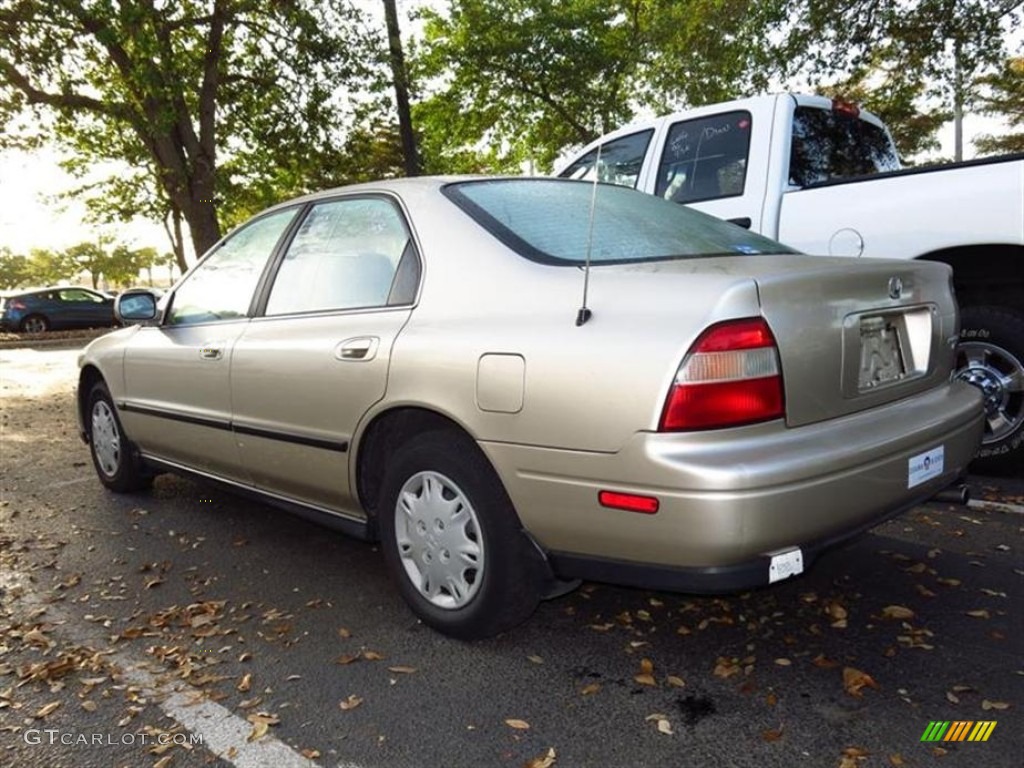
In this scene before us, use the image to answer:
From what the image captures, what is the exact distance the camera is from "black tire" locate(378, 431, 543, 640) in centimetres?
265

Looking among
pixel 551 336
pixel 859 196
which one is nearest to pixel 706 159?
pixel 859 196

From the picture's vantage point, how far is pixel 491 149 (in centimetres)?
2330

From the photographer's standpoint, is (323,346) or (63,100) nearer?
(323,346)

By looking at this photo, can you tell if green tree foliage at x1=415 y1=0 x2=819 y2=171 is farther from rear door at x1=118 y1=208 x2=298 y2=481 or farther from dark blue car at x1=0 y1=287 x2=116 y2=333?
rear door at x1=118 y1=208 x2=298 y2=481

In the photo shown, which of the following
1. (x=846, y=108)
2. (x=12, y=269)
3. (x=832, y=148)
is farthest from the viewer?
(x=12, y=269)

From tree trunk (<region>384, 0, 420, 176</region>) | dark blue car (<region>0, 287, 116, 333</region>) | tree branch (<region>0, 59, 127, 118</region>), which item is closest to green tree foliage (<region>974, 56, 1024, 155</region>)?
tree trunk (<region>384, 0, 420, 176</region>)

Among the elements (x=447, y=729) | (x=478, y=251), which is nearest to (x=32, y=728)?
(x=447, y=729)

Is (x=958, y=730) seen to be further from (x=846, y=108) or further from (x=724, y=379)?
(x=846, y=108)

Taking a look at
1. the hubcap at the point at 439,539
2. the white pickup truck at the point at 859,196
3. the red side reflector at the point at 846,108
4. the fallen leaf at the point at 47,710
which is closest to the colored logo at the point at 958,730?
the hubcap at the point at 439,539

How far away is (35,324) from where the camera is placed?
25.1 m

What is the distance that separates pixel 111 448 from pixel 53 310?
2332 centimetres

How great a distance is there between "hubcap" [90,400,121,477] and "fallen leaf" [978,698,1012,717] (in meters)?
4.53

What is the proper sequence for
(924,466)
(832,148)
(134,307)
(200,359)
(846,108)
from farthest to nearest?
(846,108), (832,148), (134,307), (200,359), (924,466)

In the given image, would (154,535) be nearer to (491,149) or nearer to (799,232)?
(799,232)
